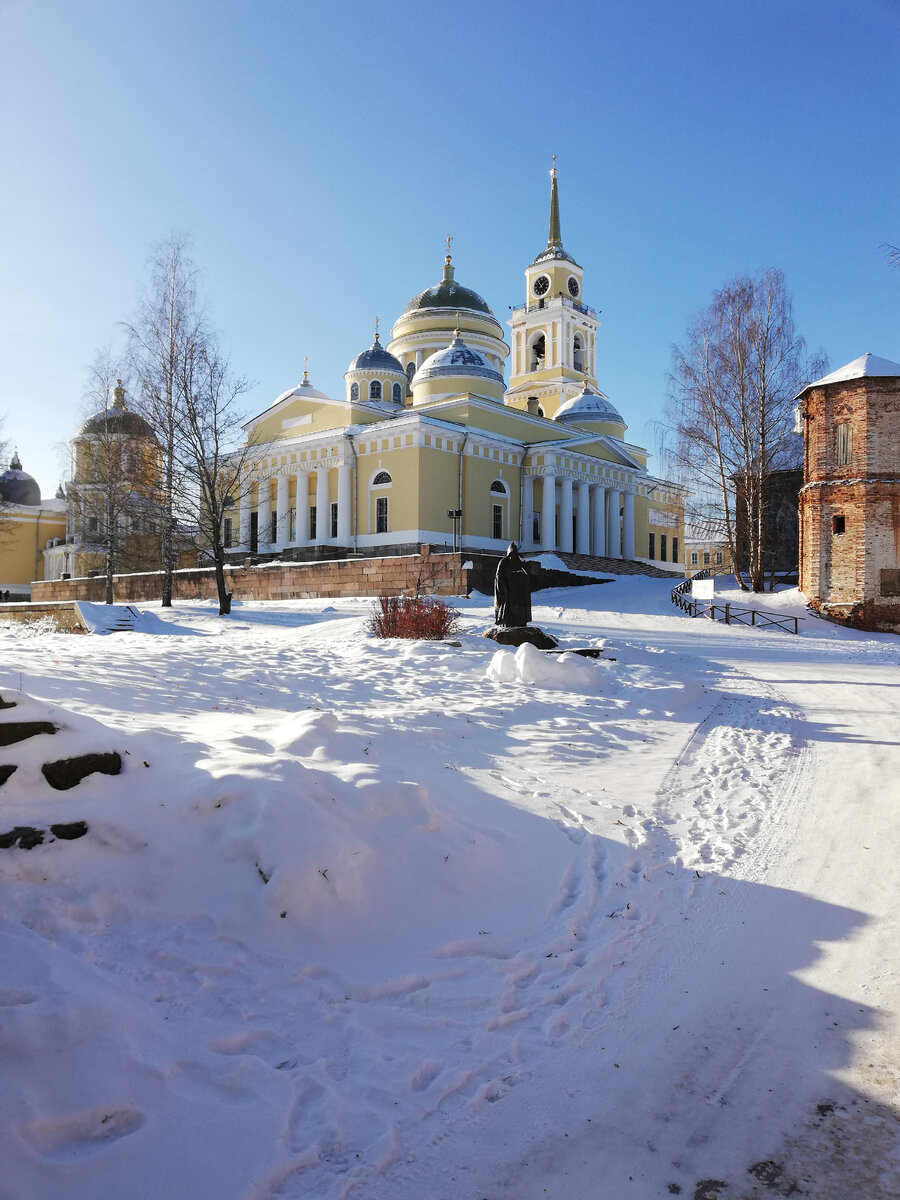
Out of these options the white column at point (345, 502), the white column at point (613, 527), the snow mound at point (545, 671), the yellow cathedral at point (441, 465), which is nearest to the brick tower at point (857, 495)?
the yellow cathedral at point (441, 465)

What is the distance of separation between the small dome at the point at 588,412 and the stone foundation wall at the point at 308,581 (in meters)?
23.9

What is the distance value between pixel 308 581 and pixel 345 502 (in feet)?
37.2

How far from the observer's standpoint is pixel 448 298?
47.2 metres

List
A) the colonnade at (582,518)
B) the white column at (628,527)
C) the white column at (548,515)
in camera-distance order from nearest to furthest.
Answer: the white column at (548,515) → the colonnade at (582,518) → the white column at (628,527)

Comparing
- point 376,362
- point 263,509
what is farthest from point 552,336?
point 263,509

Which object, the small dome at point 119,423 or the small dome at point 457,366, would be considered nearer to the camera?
the small dome at point 119,423

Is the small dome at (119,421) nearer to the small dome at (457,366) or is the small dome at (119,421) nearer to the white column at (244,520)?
the white column at (244,520)

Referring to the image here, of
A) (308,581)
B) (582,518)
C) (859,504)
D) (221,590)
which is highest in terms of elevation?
(582,518)

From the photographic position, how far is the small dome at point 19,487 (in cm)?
5503

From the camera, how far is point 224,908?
3.92m

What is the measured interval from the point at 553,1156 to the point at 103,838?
2.71 meters

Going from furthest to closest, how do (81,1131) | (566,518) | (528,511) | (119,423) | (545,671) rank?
(528,511) < (566,518) < (119,423) < (545,671) < (81,1131)

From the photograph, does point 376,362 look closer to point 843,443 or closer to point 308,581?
point 308,581

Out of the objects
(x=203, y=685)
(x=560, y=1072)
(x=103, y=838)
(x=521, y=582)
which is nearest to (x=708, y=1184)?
(x=560, y=1072)
